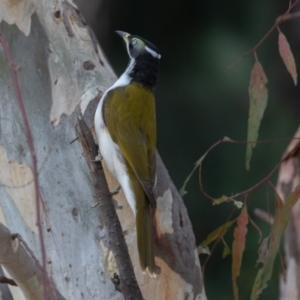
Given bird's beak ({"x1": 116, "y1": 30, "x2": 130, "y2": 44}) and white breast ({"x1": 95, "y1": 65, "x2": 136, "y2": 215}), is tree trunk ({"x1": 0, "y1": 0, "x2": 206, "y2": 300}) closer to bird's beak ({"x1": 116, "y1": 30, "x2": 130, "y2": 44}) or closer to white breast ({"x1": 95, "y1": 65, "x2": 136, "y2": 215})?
white breast ({"x1": 95, "y1": 65, "x2": 136, "y2": 215})

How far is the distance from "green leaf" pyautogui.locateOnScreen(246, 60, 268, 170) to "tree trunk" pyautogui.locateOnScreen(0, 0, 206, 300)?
0.46 metres

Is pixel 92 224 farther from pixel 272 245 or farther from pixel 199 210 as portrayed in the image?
pixel 199 210

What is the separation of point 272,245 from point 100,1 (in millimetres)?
4554

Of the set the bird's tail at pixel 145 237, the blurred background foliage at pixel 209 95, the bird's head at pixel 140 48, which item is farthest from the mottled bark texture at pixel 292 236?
the blurred background foliage at pixel 209 95

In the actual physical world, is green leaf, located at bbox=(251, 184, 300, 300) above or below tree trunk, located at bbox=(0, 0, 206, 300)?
below

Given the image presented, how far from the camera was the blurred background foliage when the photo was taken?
6.55 meters

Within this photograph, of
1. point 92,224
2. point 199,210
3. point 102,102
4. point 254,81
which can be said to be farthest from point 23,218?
point 199,210

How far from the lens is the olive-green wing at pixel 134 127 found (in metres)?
3.00

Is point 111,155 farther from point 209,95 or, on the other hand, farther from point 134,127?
point 209,95

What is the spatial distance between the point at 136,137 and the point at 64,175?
0.34m

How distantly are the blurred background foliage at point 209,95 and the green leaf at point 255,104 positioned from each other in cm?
332

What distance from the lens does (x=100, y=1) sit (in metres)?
7.05

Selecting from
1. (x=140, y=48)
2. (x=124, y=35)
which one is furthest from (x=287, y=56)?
(x=124, y=35)

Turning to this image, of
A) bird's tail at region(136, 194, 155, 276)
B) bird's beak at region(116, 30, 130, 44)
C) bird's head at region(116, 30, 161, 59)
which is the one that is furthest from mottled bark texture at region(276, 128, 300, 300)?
bird's tail at region(136, 194, 155, 276)
